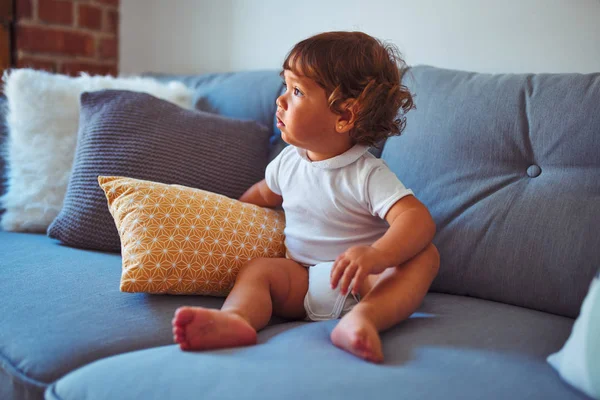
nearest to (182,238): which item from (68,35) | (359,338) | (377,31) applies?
(359,338)

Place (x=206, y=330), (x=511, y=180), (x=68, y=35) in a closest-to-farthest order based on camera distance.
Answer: (x=206, y=330) < (x=511, y=180) < (x=68, y=35)

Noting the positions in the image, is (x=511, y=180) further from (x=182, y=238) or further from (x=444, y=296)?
(x=182, y=238)

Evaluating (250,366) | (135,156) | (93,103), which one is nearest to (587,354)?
(250,366)

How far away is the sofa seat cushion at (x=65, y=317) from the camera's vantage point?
0.94 m

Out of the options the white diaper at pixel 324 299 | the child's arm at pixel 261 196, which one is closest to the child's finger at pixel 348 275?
the white diaper at pixel 324 299

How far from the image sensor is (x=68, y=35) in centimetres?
247

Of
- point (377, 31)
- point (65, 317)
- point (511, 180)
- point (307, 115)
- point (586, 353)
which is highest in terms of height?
point (377, 31)

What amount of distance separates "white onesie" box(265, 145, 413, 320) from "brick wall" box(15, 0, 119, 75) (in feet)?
4.97

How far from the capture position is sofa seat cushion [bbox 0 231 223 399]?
0.94 meters

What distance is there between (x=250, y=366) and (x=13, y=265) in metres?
0.72

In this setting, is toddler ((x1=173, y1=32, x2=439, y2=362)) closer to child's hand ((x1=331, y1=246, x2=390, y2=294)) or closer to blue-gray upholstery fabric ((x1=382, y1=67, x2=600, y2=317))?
child's hand ((x1=331, y1=246, x2=390, y2=294))

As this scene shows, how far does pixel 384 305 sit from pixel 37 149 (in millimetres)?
1115

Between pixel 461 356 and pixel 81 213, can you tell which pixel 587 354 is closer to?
pixel 461 356

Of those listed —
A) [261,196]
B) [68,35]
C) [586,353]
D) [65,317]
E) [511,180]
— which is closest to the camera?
[586,353]
